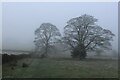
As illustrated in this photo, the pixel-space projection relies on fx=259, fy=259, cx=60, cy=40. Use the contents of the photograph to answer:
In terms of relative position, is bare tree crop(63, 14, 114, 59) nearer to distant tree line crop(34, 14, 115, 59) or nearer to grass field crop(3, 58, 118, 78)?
distant tree line crop(34, 14, 115, 59)

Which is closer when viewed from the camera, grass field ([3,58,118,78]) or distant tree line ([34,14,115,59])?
grass field ([3,58,118,78])

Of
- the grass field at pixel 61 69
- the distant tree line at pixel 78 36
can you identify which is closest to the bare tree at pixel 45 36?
the distant tree line at pixel 78 36

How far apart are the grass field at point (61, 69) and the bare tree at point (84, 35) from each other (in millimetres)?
3763

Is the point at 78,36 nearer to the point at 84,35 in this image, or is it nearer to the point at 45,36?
the point at 84,35

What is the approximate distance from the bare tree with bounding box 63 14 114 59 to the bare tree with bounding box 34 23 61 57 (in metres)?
1.53

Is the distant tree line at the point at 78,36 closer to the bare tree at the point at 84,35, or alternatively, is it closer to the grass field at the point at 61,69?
the bare tree at the point at 84,35

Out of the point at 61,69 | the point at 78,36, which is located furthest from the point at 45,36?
the point at 61,69

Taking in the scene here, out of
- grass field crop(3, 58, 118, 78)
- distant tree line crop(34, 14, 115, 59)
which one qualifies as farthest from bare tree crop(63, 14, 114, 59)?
grass field crop(3, 58, 118, 78)

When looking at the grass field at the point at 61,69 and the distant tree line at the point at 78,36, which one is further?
the distant tree line at the point at 78,36

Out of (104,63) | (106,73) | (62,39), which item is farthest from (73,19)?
(106,73)

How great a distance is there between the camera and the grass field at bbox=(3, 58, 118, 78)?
16.4 meters

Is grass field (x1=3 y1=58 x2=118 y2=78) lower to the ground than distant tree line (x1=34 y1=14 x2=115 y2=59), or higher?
lower

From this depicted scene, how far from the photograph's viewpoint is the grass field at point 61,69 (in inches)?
644

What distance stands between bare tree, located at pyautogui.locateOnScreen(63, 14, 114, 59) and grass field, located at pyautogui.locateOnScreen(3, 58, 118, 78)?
12.3ft
